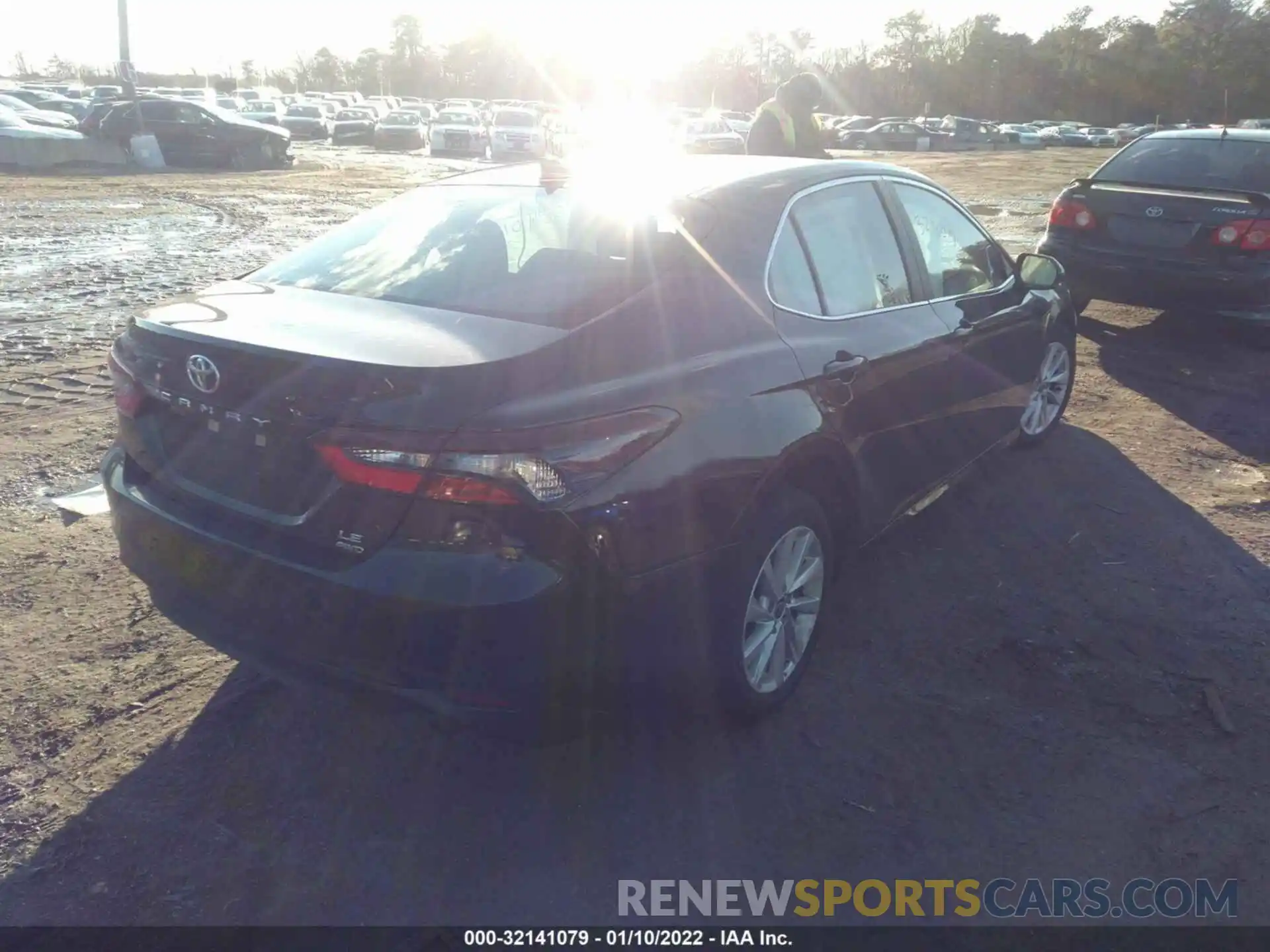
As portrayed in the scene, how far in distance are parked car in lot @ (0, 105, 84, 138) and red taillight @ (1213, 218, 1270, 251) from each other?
70.6ft

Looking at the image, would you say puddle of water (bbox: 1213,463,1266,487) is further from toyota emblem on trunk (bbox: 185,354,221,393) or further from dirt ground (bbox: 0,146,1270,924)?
toyota emblem on trunk (bbox: 185,354,221,393)

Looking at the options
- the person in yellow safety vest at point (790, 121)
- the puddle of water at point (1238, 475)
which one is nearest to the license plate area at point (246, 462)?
the puddle of water at point (1238, 475)

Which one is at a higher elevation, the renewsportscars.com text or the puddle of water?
the puddle of water

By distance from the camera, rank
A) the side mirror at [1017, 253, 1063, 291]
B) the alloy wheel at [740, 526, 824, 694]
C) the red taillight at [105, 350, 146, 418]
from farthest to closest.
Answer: the side mirror at [1017, 253, 1063, 291] → the alloy wheel at [740, 526, 824, 694] → the red taillight at [105, 350, 146, 418]

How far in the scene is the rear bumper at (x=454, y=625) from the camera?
94.6 inches

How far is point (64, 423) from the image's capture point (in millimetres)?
5559

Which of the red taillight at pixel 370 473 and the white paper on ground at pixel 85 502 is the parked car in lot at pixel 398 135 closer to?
the white paper on ground at pixel 85 502

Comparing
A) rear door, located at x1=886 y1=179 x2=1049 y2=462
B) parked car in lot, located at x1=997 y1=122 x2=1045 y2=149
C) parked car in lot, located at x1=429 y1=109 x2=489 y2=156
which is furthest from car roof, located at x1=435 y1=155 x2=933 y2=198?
parked car in lot, located at x1=997 y1=122 x2=1045 y2=149

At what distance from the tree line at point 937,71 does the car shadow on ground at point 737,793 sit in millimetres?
58551

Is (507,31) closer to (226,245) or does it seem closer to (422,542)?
(226,245)

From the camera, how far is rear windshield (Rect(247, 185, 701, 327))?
2949mm

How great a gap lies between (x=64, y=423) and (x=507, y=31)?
10452 centimetres

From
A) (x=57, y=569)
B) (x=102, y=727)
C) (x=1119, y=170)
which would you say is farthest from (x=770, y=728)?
(x=1119, y=170)

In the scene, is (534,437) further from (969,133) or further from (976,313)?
(969,133)
